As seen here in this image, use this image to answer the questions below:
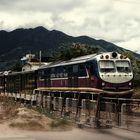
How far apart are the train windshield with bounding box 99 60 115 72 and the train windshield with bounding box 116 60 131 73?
0.39 m

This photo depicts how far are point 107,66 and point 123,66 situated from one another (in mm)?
1288

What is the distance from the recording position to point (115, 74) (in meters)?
28.6

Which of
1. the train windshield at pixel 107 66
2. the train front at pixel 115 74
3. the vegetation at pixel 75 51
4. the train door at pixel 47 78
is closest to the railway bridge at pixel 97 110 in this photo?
the train front at pixel 115 74

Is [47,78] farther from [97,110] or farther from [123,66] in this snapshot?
[97,110]

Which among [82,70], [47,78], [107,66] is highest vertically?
[107,66]

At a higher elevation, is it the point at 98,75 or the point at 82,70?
the point at 82,70

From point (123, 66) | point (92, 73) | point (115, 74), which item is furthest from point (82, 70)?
point (123, 66)

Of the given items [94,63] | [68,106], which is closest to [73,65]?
[94,63]

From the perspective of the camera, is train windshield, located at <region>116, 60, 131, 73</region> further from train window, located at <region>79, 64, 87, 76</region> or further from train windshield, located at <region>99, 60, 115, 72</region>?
train window, located at <region>79, 64, 87, 76</region>

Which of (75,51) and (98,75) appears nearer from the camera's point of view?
(98,75)

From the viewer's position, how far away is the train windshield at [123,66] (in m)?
29.3

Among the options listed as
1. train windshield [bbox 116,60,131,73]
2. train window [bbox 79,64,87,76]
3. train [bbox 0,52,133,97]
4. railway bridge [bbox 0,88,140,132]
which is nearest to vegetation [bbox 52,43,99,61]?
train [bbox 0,52,133,97]

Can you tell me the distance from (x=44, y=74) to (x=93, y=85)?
11.9 m

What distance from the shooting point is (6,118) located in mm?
22703
